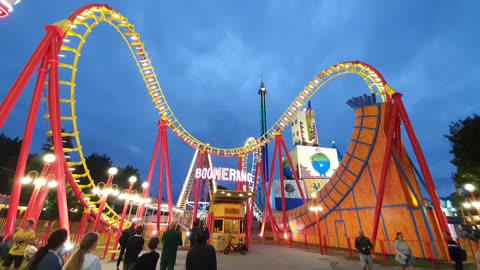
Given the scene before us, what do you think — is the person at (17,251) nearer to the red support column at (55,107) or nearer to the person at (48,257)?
the red support column at (55,107)

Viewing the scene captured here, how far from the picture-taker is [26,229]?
20.3 ft

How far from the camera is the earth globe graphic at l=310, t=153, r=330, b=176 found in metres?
51.2

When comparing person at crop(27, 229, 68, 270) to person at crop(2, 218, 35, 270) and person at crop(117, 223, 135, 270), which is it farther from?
person at crop(117, 223, 135, 270)

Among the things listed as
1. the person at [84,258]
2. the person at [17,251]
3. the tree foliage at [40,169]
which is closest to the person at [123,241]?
the person at [17,251]

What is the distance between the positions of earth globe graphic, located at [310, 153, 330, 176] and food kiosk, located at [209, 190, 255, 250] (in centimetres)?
3816

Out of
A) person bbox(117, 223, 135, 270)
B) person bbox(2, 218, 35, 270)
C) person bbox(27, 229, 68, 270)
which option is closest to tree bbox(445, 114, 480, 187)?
person bbox(117, 223, 135, 270)

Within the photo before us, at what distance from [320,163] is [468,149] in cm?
3269

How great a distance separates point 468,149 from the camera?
19031 mm

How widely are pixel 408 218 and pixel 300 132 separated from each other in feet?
144

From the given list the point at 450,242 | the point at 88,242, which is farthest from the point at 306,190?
the point at 88,242

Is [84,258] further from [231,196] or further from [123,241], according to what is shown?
[231,196]

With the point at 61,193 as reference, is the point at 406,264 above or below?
below

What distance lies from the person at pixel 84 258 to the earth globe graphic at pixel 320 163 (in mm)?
51904

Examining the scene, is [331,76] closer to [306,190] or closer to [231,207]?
[231,207]
